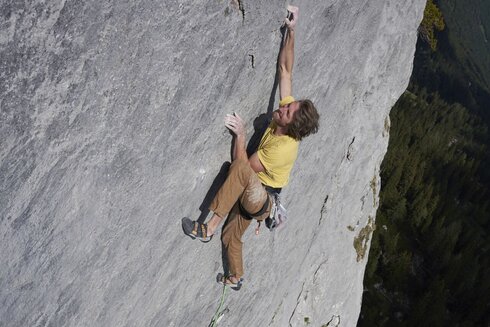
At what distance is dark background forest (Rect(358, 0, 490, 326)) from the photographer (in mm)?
39781

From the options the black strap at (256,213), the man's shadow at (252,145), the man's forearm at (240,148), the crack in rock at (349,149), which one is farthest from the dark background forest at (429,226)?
the man's forearm at (240,148)

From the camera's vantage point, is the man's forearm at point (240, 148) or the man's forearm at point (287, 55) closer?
the man's forearm at point (240, 148)

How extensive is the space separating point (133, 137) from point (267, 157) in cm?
240

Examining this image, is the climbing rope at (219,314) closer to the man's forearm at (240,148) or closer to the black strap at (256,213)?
the black strap at (256,213)

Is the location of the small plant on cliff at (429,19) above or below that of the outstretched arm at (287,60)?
below

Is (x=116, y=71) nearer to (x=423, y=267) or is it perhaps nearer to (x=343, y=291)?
(x=343, y=291)

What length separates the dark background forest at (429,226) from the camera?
3978 cm

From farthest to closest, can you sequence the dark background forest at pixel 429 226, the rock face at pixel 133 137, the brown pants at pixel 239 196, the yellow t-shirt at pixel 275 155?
the dark background forest at pixel 429 226, the yellow t-shirt at pixel 275 155, the brown pants at pixel 239 196, the rock face at pixel 133 137

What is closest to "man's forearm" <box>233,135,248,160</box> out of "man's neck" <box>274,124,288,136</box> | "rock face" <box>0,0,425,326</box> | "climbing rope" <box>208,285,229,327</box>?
"rock face" <box>0,0,425,326</box>

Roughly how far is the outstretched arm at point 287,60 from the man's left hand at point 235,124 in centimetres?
87

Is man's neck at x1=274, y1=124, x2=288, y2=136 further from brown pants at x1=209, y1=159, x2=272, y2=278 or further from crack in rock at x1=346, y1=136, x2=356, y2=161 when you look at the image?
crack in rock at x1=346, y1=136, x2=356, y2=161

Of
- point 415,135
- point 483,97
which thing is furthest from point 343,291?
point 483,97

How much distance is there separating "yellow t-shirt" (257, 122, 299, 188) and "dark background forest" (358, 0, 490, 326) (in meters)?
30.4

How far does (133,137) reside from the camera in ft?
18.4
